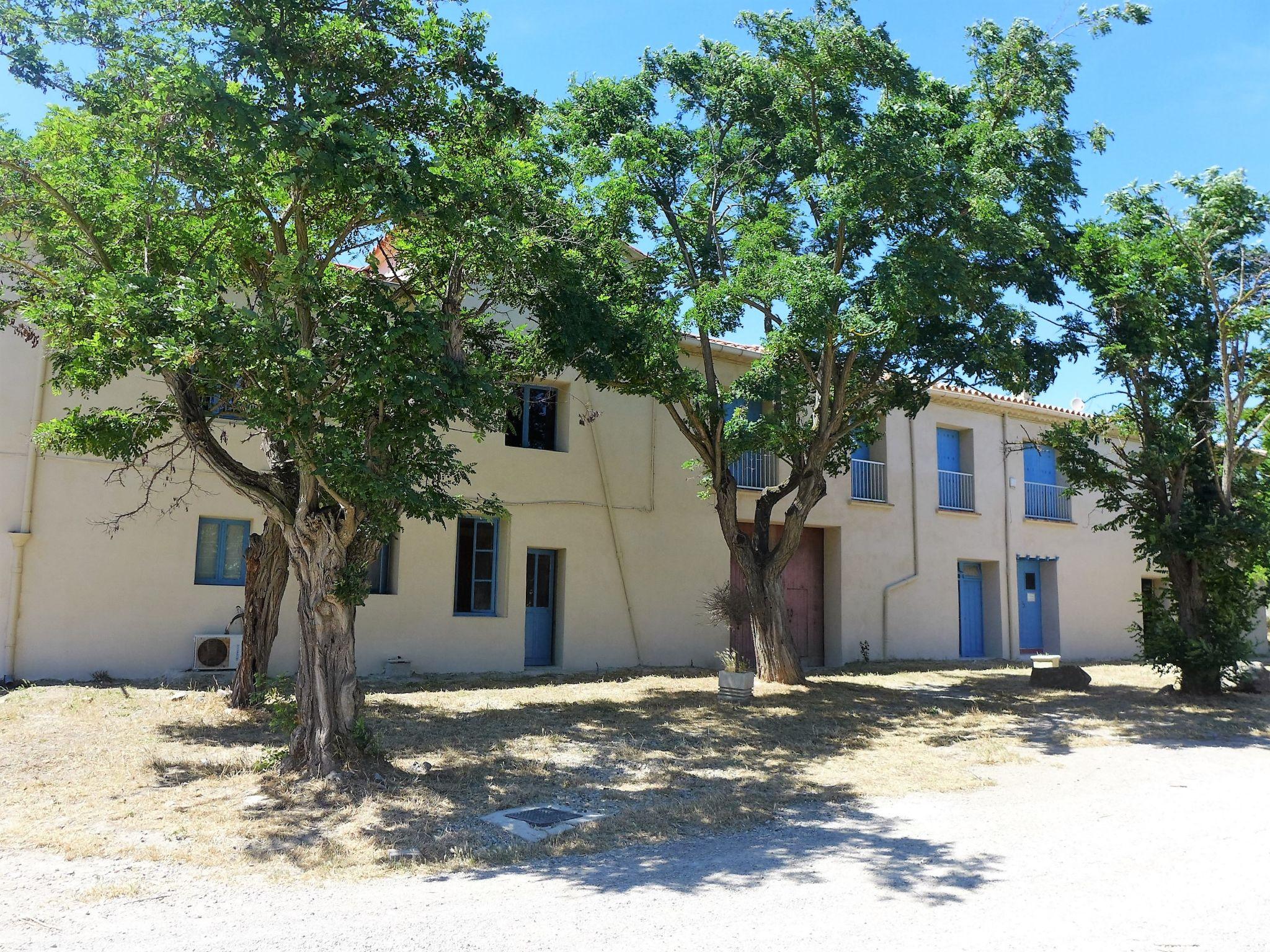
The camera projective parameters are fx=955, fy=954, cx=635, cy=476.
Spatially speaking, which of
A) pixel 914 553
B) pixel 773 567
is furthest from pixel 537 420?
pixel 914 553

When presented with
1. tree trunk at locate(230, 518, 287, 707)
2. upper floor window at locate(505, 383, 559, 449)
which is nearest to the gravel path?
tree trunk at locate(230, 518, 287, 707)

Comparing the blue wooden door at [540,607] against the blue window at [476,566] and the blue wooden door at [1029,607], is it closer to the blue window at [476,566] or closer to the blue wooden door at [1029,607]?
the blue window at [476,566]

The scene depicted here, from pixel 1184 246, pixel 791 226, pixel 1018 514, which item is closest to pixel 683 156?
pixel 791 226

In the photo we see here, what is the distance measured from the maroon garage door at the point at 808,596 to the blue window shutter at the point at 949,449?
350 cm

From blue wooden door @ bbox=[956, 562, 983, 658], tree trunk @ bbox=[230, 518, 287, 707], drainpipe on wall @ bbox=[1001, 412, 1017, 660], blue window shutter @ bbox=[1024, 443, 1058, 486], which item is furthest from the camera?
blue window shutter @ bbox=[1024, 443, 1058, 486]

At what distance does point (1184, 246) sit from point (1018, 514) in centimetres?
895

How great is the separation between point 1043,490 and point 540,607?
1198 cm

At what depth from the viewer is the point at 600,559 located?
14.9 meters

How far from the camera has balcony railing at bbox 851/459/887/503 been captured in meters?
18.0

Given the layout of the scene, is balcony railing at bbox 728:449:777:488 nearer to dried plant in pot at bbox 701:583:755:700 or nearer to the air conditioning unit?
dried plant in pot at bbox 701:583:755:700

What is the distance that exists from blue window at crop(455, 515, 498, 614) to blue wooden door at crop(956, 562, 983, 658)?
391 inches

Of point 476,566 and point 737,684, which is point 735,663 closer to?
point 737,684

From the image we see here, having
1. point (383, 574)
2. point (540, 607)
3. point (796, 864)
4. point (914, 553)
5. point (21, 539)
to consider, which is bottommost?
point (796, 864)

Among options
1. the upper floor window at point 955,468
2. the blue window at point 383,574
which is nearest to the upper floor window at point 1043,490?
the upper floor window at point 955,468
